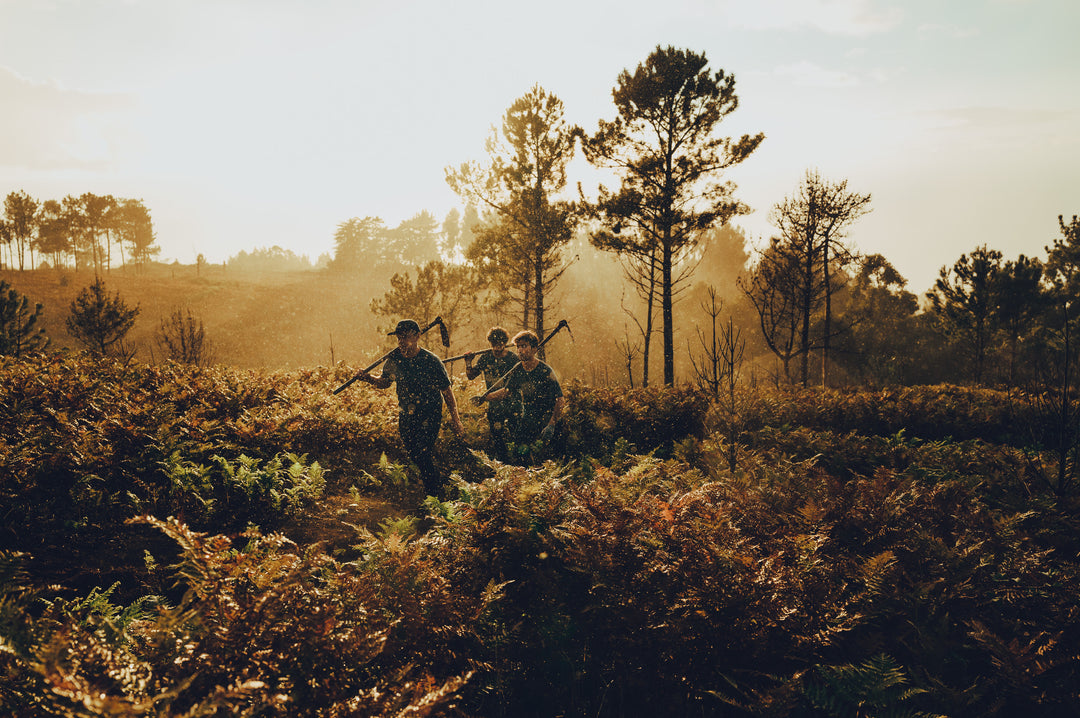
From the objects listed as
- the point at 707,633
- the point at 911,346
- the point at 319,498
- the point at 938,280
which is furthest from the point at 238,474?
the point at 911,346

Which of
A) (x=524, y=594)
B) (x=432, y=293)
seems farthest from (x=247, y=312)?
(x=524, y=594)

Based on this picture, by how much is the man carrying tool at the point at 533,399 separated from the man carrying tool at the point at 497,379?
16cm

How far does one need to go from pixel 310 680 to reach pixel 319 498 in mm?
4139

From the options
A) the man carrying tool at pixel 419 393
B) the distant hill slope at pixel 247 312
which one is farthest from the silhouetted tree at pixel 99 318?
the man carrying tool at pixel 419 393

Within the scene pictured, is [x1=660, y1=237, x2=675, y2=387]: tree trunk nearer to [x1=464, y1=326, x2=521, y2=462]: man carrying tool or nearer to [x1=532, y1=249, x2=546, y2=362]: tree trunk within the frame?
[x1=532, y1=249, x2=546, y2=362]: tree trunk

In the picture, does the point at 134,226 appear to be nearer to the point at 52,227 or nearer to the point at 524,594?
the point at 52,227

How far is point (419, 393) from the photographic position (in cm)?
650

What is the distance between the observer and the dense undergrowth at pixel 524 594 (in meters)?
2.06

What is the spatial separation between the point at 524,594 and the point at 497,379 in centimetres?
478

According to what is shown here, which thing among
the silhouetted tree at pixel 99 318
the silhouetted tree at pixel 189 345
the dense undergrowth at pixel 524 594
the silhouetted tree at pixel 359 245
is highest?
the silhouetted tree at pixel 359 245

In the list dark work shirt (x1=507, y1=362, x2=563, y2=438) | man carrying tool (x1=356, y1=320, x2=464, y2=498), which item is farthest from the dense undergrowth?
dark work shirt (x1=507, y1=362, x2=563, y2=438)

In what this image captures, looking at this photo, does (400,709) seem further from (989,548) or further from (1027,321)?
(1027,321)

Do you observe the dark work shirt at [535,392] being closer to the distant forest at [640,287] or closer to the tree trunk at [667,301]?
the distant forest at [640,287]

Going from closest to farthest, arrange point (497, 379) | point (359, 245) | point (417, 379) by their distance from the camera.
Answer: point (417, 379), point (497, 379), point (359, 245)
